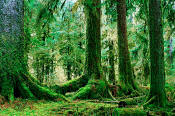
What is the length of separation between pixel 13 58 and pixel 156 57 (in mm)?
4465

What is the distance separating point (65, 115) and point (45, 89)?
84.9 inches

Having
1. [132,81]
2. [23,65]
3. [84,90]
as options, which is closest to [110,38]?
[132,81]

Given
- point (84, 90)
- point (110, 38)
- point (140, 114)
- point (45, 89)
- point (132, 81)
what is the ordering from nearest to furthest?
1. point (140, 114)
2. point (45, 89)
3. point (84, 90)
4. point (132, 81)
5. point (110, 38)

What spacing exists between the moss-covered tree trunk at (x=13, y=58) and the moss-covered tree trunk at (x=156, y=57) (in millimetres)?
3476

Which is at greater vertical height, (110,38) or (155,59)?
(110,38)

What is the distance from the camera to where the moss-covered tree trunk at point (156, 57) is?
5.64 m

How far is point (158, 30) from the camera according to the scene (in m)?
5.76

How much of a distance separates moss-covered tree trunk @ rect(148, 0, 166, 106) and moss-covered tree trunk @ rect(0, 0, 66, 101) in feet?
11.4

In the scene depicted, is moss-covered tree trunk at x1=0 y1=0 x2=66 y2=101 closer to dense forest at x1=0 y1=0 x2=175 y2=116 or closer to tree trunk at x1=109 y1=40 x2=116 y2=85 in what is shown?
dense forest at x1=0 y1=0 x2=175 y2=116

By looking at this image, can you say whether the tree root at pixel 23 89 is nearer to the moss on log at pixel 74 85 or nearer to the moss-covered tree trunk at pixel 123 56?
the moss on log at pixel 74 85

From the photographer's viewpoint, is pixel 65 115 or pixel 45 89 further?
pixel 45 89

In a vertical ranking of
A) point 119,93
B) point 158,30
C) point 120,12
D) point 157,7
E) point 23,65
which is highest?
point 120,12

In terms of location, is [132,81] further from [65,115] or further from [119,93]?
[65,115]

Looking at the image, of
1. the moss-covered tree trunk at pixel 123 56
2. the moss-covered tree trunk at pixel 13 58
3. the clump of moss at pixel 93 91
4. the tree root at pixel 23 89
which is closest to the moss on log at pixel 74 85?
the clump of moss at pixel 93 91
